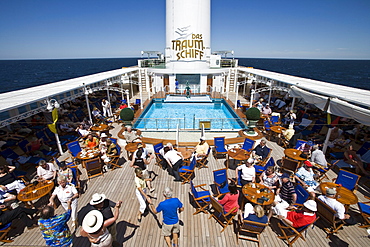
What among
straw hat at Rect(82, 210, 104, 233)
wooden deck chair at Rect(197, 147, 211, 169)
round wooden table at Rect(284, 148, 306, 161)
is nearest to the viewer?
straw hat at Rect(82, 210, 104, 233)

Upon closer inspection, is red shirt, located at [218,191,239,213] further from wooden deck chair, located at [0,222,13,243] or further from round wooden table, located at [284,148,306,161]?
wooden deck chair, located at [0,222,13,243]

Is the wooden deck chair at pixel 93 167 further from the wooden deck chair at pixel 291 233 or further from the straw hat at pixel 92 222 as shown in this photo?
the wooden deck chair at pixel 291 233

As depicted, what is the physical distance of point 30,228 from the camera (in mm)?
4312

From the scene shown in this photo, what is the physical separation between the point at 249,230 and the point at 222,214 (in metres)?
0.61

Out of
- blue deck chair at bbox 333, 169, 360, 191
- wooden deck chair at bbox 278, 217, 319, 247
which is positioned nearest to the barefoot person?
wooden deck chair at bbox 278, 217, 319, 247

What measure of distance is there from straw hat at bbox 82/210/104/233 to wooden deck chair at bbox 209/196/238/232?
2348 millimetres

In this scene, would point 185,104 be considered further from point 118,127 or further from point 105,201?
point 105,201

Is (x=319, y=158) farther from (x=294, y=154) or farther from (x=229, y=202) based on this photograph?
(x=229, y=202)

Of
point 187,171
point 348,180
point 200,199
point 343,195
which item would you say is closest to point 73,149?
point 187,171

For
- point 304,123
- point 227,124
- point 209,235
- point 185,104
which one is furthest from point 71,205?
point 185,104

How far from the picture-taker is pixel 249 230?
387cm

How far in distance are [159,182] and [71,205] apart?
2501 mm

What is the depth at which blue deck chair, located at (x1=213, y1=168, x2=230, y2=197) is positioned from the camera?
202 inches

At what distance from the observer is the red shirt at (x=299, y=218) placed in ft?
12.4
